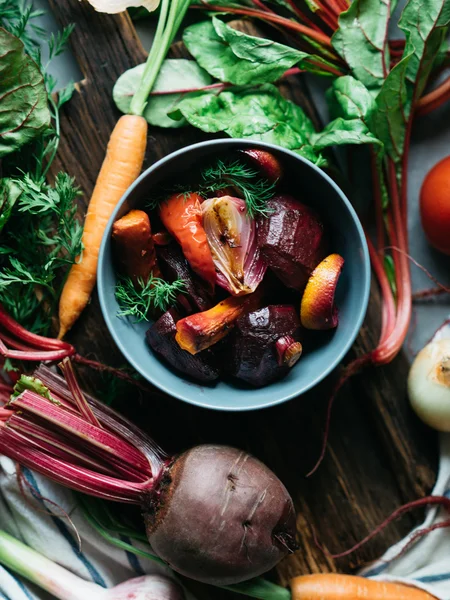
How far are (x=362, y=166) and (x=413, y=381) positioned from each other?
598 millimetres

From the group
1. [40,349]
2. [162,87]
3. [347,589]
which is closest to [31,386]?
[40,349]

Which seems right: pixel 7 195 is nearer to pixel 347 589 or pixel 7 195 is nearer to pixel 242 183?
pixel 242 183

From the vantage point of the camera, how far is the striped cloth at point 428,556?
63.4 inches

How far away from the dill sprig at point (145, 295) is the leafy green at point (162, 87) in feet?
1.44

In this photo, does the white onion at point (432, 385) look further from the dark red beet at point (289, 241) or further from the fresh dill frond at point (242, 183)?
the fresh dill frond at point (242, 183)

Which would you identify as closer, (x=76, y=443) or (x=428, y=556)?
(x=76, y=443)

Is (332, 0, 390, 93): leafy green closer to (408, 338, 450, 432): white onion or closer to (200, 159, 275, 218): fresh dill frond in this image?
(200, 159, 275, 218): fresh dill frond

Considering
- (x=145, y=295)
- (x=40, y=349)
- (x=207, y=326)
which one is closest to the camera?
(x=207, y=326)

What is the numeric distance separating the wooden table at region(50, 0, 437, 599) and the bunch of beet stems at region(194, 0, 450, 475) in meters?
0.05

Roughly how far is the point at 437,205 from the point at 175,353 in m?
0.79

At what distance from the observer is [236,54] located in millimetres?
1530

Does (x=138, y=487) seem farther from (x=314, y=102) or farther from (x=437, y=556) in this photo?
(x=314, y=102)

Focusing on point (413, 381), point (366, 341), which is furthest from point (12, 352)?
point (413, 381)

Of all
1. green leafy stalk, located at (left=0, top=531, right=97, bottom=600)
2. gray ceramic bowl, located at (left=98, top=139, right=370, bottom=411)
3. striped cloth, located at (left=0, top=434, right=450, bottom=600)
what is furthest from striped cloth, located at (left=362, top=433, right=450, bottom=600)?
green leafy stalk, located at (left=0, top=531, right=97, bottom=600)
